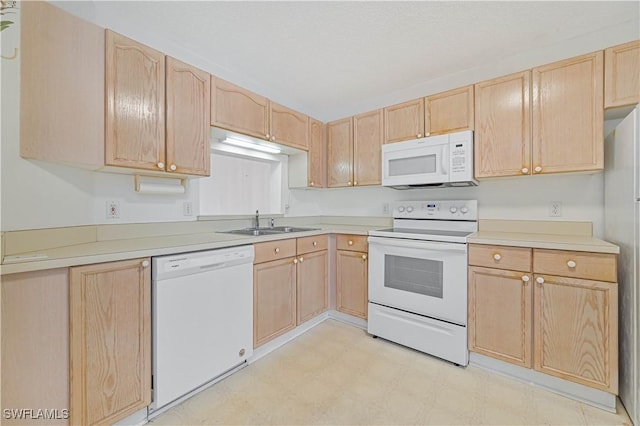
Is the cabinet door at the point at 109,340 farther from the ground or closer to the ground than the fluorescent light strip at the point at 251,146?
closer to the ground

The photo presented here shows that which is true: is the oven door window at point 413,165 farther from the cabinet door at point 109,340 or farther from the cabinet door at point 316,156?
the cabinet door at point 109,340

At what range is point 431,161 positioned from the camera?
2.26 metres

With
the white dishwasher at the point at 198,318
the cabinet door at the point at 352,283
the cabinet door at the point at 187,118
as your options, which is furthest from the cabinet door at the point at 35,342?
the cabinet door at the point at 352,283

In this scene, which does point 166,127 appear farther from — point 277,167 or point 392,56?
point 392,56

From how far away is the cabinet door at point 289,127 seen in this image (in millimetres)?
2463

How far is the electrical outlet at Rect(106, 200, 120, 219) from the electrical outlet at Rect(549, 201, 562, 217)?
3.21 metres

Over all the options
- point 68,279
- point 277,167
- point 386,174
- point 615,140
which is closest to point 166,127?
point 68,279

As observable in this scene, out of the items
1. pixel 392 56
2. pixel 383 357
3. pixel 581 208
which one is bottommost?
pixel 383 357

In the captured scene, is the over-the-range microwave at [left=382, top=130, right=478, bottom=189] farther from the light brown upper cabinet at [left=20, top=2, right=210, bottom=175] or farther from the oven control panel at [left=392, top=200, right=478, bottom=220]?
the light brown upper cabinet at [left=20, top=2, right=210, bottom=175]

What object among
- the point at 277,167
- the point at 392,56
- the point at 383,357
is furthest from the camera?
the point at 277,167

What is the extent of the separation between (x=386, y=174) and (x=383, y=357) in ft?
5.22

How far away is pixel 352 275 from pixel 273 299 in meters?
0.84

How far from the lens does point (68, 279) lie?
1165 mm

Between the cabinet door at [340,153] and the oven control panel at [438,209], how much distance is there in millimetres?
617
